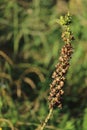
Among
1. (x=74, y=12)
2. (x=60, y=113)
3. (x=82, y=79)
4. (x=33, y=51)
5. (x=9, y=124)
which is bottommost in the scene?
(x=9, y=124)

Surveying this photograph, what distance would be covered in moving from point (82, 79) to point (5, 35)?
698 mm

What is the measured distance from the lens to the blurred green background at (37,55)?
3.01m

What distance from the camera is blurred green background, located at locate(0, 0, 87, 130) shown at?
9.88ft

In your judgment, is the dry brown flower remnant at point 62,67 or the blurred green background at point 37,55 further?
the blurred green background at point 37,55

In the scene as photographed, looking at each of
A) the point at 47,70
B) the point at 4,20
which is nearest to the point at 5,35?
the point at 4,20

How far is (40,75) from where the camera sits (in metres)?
3.15

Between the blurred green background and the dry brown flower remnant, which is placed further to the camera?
the blurred green background

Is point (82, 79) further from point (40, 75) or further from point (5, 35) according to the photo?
point (5, 35)

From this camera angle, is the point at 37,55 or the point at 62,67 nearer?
the point at 62,67

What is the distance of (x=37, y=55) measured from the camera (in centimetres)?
353

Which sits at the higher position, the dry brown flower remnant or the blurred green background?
the blurred green background

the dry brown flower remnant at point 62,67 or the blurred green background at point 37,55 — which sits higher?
the blurred green background at point 37,55

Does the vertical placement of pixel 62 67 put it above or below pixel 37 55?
below

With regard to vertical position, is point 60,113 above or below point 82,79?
below
